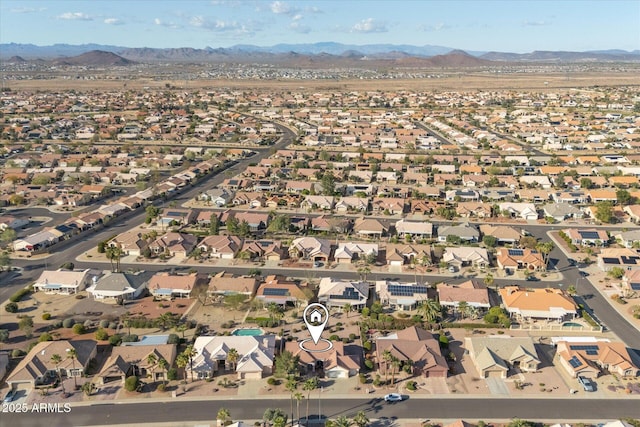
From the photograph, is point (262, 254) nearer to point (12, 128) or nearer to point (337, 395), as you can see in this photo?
point (337, 395)

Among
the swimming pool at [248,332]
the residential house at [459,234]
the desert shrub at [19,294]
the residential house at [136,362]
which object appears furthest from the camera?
the residential house at [459,234]

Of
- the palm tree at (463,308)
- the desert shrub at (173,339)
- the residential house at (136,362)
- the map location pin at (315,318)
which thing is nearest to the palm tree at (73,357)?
the residential house at (136,362)

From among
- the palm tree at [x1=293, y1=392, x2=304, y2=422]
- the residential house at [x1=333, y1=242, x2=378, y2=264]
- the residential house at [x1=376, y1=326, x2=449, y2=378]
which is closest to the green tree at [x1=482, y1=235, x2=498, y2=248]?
the residential house at [x1=333, y1=242, x2=378, y2=264]

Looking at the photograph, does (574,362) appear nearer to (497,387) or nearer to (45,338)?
(497,387)

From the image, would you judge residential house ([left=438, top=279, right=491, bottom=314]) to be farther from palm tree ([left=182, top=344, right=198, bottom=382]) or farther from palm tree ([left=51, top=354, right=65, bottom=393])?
palm tree ([left=51, top=354, right=65, bottom=393])

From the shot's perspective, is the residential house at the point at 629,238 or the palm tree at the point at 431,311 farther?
the residential house at the point at 629,238

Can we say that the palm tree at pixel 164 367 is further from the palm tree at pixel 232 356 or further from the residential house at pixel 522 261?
the residential house at pixel 522 261

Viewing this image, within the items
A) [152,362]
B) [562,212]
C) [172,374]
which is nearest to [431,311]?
[172,374]
